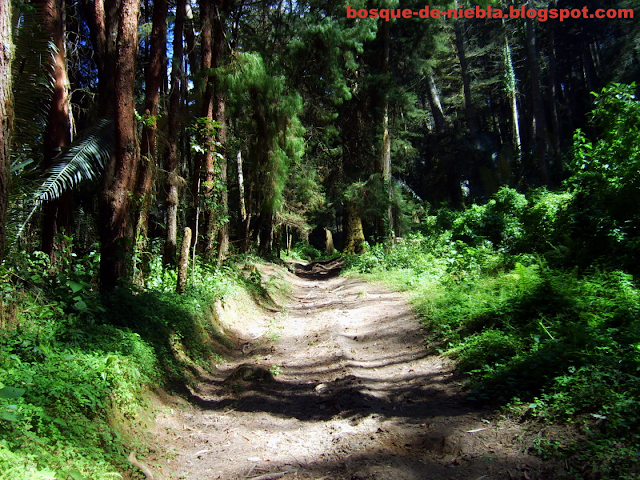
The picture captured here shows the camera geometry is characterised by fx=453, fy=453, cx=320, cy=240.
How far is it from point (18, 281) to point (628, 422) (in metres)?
5.98

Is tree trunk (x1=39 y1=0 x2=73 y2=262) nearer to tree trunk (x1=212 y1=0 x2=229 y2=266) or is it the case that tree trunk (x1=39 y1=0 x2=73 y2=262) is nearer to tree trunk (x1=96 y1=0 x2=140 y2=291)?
tree trunk (x1=96 y1=0 x2=140 y2=291)

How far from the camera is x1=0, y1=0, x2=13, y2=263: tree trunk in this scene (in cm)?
345

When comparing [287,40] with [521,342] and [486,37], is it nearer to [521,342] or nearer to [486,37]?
[521,342]

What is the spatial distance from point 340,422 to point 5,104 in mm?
4054

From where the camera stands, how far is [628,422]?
10.2 ft

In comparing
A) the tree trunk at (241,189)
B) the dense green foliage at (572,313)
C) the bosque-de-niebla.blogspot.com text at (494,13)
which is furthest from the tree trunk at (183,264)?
the bosque-de-niebla.blogspot.com text at (494,13)

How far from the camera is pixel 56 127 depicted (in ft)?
24.3

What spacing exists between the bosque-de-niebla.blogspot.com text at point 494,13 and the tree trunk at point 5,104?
51.5 ft

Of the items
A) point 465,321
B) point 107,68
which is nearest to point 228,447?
point 465,321

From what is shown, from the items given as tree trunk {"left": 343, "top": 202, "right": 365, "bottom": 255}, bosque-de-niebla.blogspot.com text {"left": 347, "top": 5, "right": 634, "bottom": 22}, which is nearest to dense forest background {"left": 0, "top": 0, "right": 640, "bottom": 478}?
bosque-de-niebla.blogspot.com text {"left": 347, "top": 5, "right": 634, "bottom": 22}

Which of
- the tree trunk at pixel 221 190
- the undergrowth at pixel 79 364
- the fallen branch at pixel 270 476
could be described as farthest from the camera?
the tree trunk at pixel 221 190

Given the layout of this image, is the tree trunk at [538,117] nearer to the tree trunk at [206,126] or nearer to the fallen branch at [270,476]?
the tree trunk at [206,126]

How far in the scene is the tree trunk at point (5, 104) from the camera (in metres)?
3.45

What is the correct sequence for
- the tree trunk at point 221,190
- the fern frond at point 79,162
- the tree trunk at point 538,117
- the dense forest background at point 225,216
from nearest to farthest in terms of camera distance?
the dense forest background at point 225,216
the fern frond at point 79,162
the tree trunk at point 221,190
the tree trunk at point 538,117
